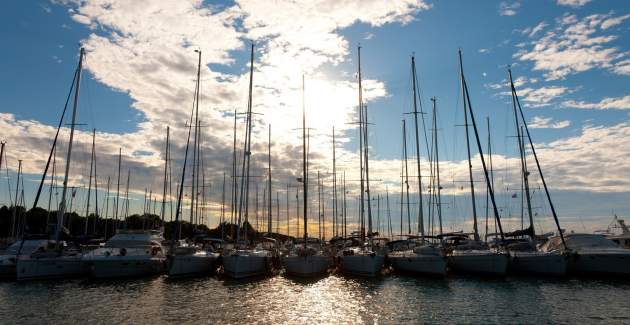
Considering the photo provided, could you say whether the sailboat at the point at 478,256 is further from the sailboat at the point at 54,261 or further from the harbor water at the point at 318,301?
the sailboat at the point at 54,261

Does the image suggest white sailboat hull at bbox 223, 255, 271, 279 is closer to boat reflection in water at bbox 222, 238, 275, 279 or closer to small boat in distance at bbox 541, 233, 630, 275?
boat reflection in water at bbox 222, 238, 275, 279

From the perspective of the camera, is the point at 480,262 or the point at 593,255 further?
the point at 480,262

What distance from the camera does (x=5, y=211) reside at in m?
97.1

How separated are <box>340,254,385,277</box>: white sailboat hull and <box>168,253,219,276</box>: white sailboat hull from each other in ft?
43.0

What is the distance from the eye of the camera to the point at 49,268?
3462 centimetres

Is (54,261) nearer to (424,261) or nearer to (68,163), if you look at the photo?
(68,163)

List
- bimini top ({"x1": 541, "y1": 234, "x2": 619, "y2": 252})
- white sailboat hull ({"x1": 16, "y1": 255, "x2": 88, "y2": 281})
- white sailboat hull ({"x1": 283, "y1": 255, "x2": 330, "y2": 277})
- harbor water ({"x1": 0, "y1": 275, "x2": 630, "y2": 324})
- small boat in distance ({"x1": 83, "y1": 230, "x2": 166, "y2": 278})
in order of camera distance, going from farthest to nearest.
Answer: bimini top ({"x1": 541, "y1": 234, "x2": 619, "y2": 252}) → white sailboat hull ({"x1": 283, "y1": 255, "x2": 330, "y2": 277}) → small boat in distance ({"x1": 83, "y1": 230, "x2": 166, "y2": 278}) → white sailboat hull ({"x1": 16, "y1": 255, "x2": 88, "y2": 281}) → harbor water ({"x1": 0, "y1": 275, "x2": 630, "y2": 324})

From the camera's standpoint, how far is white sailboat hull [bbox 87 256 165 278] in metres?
34.3

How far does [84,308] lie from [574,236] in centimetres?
4158

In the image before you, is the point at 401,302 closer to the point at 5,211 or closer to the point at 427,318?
the point at 427,318

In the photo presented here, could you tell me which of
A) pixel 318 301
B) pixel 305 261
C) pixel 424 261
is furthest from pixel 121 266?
pixel 424 261

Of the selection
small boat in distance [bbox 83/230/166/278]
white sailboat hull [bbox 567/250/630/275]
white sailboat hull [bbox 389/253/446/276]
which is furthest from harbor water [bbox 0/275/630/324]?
white sailboat hull [bbox 567/250/630/275]

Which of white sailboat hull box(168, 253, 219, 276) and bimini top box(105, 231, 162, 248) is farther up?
bimini top box(105, 231, 162, 248)

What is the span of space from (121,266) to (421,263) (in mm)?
25931
